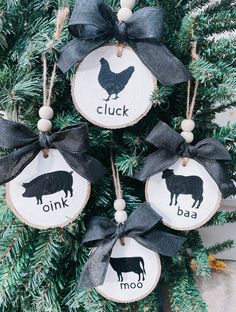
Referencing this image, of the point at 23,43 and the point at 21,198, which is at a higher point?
the point at 23,43

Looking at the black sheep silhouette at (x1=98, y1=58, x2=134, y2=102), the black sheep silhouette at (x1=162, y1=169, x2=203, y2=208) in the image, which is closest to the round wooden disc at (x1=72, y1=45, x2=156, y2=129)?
the black sheep silhouette at (x1=98, y1=58, x2=134, y2=102)

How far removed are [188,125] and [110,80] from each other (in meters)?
0.12

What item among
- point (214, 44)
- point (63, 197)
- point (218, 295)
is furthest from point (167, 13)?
point (218, 295)

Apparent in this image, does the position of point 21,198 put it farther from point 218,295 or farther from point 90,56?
point 218,295

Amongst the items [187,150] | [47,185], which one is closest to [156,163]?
[187,150]

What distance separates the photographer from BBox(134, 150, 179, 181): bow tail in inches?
20.3

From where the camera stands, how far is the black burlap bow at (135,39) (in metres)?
0.47

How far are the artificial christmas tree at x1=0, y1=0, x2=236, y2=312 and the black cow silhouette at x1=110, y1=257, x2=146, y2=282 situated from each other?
46 millimetres

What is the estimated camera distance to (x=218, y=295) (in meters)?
0.74

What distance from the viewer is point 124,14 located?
1.56 feet

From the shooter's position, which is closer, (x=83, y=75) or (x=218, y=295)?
(x=83, y=75)

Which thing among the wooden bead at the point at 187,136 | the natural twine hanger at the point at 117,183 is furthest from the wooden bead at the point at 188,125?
the natural twine hanger at the point at 117,183

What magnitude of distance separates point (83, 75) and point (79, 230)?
0.71 feet

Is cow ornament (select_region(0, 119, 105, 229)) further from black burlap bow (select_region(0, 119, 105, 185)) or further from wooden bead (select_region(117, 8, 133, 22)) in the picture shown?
wooden bead (select_region(117, 8, 133, 22))
